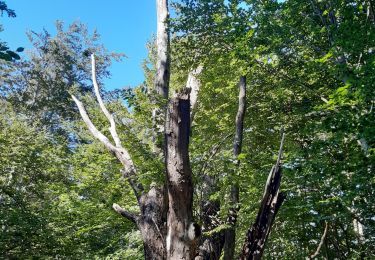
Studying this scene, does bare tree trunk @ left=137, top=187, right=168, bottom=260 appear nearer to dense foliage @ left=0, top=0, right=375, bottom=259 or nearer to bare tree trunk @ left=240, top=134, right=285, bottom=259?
dense foliage @ left=0, top=0, right=375, bottom=259

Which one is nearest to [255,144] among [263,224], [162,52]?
[162,52]

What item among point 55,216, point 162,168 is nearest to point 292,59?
point 162,168

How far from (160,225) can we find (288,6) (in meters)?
4.80

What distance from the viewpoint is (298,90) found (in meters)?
8.41

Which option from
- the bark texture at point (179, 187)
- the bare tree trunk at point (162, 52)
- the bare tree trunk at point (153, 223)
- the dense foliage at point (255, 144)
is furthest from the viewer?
the bare tree trunk at point (162, 52)

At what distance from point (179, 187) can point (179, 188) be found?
11mm

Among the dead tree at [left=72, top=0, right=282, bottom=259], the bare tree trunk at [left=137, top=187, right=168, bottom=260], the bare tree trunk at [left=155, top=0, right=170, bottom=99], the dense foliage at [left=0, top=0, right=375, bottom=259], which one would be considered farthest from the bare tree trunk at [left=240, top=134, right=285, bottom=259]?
the bare tree trunk at [left=155, top=0, right=170, bottom=99]

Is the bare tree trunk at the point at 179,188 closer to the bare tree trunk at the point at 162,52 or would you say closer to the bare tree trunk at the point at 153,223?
the bare tree trunk at the point at 153,223

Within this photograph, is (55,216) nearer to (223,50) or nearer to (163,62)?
(163,62)

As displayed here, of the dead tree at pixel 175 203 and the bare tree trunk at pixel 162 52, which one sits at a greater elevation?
the bare tree trunk at pixel 162 52

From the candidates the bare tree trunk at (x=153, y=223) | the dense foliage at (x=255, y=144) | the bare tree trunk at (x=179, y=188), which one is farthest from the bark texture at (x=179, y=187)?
the dense foliage at (x=255, y=144)

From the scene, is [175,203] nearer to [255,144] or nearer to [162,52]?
[162,52]

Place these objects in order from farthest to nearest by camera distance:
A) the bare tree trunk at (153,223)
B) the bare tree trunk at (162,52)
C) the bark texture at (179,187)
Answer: the bare tree trunk at (162,52), the bare tree trunk at (153,223), the bark texture at (179,187)

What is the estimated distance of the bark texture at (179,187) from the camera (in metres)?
3.35
